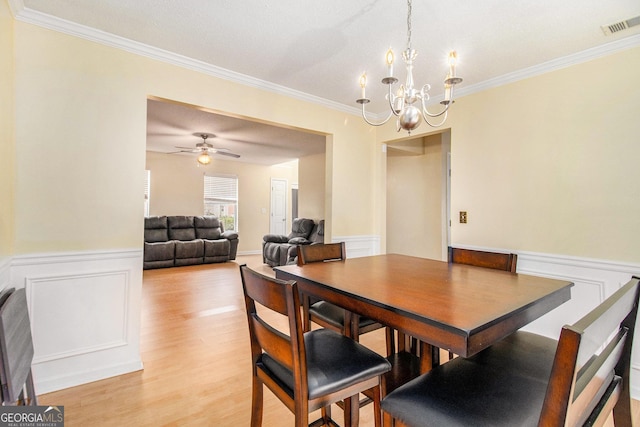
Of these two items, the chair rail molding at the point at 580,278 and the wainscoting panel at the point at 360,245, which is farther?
the wainscoting panel at the point at 360,245

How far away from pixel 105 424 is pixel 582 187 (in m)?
3.56

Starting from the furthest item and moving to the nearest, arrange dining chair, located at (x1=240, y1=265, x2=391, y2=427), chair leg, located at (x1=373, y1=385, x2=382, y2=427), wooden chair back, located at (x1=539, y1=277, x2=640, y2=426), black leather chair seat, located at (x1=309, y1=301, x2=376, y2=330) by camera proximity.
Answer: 1. black leather chair seat, located at (x1=309, y1=301, x2=376, y2=330)
2. chair leg, located at (x1=373, y1=385, x2=382, y2=427)
3. dining chair, located at (x1=240, y1=265, x2=391, y2=427)
4. wooden chair back, located at (x1=539, y1=277, x2=640, y2=426)

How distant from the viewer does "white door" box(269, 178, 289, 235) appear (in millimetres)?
8344

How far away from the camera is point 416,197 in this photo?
4.77 m

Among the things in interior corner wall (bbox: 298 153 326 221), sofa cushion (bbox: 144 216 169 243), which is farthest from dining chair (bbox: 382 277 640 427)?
sofa cushion (bbox: 144 216 169 243)

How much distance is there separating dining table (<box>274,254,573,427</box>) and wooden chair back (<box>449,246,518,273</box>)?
0.12m

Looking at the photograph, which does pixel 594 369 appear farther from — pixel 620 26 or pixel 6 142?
pixel 6 142

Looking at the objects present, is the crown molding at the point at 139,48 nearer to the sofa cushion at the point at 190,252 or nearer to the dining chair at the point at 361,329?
the dining chair at the point at 361,329

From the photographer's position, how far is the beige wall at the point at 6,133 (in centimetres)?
168

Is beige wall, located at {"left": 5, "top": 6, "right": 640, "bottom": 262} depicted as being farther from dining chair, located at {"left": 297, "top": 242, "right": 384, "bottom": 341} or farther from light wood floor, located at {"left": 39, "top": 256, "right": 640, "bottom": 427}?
dining chair, located at {"left": 297, "top": 242, "right": 384, "bottom": 341}

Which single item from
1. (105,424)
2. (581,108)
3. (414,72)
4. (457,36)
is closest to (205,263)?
(105,424)

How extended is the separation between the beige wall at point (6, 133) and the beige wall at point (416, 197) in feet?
12.8

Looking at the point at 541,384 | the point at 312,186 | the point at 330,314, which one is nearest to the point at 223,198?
the point at 312,186

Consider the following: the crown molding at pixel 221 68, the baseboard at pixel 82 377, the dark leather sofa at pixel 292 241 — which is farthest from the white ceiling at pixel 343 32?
the dark leather sofa at pixel 292 241
